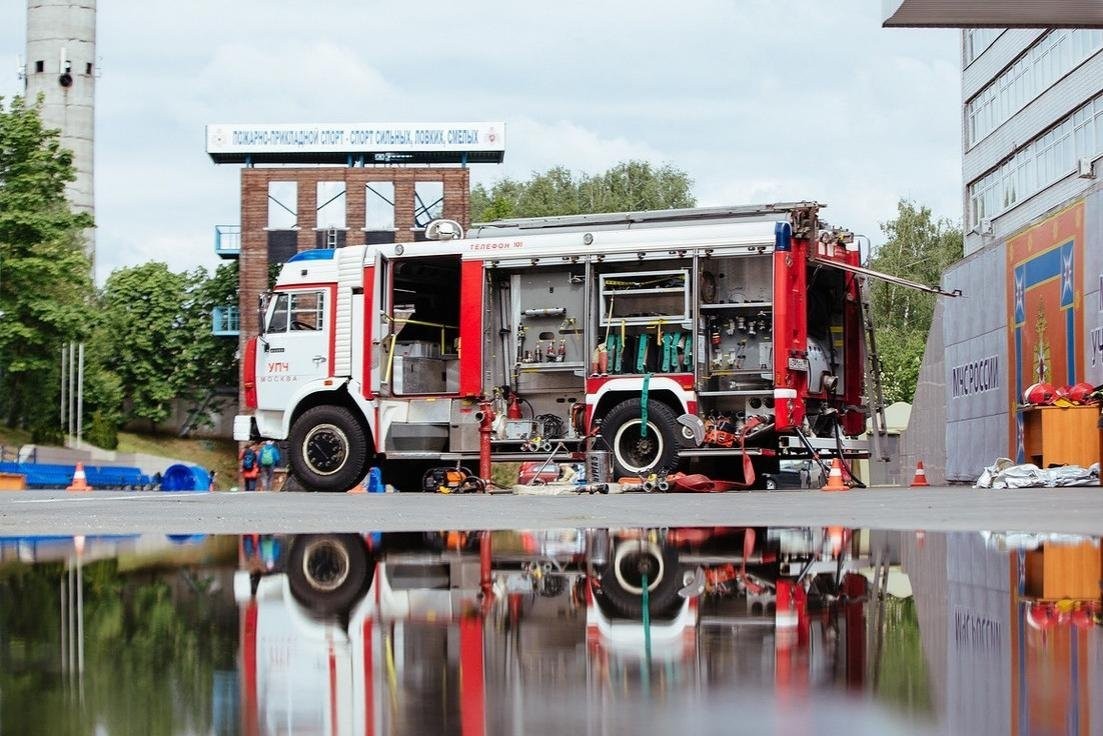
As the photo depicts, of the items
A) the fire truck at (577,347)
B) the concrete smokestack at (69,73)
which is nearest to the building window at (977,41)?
the fire truck at (577,347)

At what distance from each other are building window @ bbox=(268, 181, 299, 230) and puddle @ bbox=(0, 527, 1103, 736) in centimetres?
6716

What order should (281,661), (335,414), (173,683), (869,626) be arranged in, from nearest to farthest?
(173,683) → (281,661) → (869,626) → (335,414)

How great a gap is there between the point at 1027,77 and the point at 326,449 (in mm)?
27303

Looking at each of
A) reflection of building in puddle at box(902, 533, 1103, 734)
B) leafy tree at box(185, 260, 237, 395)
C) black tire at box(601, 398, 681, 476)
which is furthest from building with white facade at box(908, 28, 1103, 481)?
leafy tree at box(185, 260, 237, 395)

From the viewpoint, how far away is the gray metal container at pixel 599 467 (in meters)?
19.8

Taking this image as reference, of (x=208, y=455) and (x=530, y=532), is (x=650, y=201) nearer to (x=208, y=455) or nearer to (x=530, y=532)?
(x=208, y=455)

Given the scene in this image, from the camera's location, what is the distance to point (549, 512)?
1450cm

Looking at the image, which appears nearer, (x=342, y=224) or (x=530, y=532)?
(x=530, y=532)

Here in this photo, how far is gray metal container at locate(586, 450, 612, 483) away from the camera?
1978 centimetres

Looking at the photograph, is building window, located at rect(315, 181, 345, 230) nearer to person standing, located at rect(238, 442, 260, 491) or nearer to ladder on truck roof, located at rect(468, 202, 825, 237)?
person standing, located at rect(238, 442, 260, 491)

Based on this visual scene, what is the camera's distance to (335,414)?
21.9m

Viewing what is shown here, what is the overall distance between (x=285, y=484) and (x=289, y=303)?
2.37m

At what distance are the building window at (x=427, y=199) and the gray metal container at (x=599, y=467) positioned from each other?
55737 mm

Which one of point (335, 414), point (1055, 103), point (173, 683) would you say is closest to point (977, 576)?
point (173, 683)
